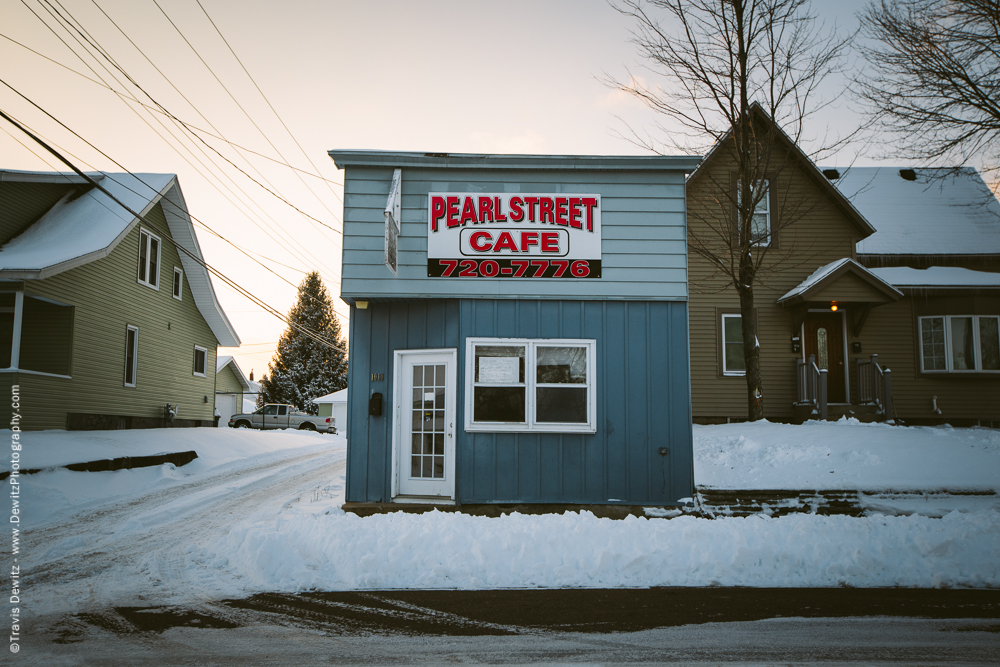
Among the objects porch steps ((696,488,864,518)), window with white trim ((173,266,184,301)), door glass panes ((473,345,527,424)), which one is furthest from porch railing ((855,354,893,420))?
window with white trim ((173,266,184,301))

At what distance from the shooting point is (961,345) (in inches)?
675

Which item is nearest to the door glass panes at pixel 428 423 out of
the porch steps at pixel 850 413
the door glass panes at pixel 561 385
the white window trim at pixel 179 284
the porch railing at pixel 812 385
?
the door glass panes at pixel 561 385

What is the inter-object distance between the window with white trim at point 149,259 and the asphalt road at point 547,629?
1809 cm

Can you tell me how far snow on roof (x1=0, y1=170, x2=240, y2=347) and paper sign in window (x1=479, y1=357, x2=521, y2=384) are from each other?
Result: 11.0 metres

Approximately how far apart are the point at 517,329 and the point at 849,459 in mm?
5952

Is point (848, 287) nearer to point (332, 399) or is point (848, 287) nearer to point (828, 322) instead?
point (828, 322)

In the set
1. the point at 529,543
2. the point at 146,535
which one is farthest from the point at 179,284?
the point at 529,543

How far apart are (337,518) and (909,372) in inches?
636

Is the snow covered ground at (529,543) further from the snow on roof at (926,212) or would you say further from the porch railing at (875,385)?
the snow on roof at (926,212)

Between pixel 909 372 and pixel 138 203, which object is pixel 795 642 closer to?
pixel 909 372

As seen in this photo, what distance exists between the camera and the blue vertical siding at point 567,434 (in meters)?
→ 9.41

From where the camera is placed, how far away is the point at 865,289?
619 inches

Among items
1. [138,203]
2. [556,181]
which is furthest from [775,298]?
[138,203]

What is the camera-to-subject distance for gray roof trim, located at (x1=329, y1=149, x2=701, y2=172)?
9.88 meters
